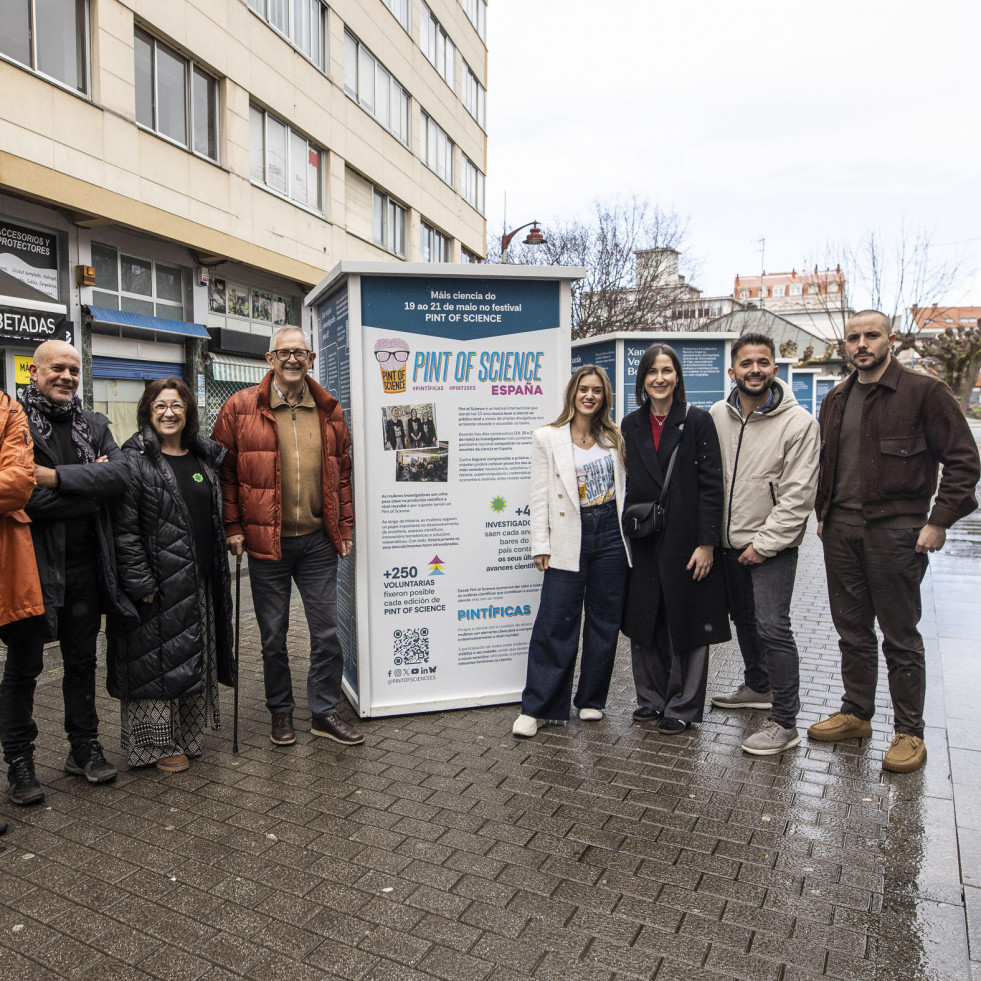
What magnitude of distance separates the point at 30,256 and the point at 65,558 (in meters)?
9.75

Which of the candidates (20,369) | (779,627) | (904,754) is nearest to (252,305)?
(20,369)

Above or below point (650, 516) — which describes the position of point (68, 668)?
below

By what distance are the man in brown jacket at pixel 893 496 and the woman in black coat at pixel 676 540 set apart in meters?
0.66

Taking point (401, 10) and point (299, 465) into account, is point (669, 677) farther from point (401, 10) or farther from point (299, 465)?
point (401, 10)

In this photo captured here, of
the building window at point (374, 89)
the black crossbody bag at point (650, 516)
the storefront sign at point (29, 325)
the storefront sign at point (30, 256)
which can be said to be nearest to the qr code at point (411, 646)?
the black crossbody bag at point (650, 516)

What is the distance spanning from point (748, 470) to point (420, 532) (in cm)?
191

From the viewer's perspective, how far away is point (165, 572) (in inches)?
164

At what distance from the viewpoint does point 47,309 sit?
11445mm

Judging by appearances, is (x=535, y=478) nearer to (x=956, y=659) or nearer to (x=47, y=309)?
(x=956, y=659)

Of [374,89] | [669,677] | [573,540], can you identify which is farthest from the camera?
[374,89]

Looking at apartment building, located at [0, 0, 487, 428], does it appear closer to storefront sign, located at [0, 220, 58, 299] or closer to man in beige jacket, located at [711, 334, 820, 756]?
storefront sign, located at [0, 220, 58, 299]

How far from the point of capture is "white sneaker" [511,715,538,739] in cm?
469

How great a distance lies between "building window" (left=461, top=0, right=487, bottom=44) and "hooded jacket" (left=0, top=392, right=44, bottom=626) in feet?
103

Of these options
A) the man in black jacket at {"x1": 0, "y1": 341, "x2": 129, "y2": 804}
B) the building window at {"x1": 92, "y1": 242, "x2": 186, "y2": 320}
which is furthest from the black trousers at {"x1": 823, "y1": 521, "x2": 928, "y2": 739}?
the building window at {"x1": 92, "y1": 242, "x2": 186, "y2": 320}
